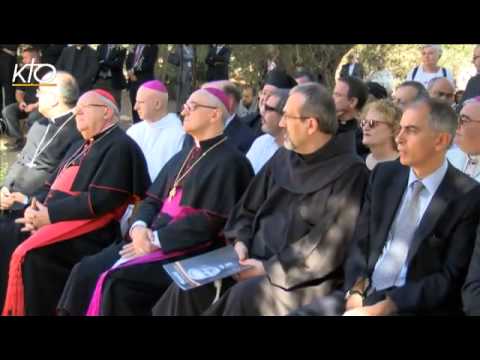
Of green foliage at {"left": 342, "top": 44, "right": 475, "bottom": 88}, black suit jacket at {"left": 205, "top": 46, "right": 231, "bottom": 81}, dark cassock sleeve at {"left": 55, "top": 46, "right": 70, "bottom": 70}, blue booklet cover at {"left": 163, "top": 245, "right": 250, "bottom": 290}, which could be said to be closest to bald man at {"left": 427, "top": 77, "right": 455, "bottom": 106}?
blue booklet cover at {"left": 163, "top": 245, "right": 250, "bottom": 290}

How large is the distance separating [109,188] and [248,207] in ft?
4.03

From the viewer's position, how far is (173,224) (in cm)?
470

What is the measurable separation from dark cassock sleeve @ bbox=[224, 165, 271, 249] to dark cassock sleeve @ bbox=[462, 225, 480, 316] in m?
1.44

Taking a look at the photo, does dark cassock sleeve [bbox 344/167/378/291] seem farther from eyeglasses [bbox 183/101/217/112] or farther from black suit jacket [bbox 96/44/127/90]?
black suit jacket [bbox 96/44/127/90]

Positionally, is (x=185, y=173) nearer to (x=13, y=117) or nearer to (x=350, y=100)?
(x=350, y=100)

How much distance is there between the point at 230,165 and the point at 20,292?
1.76 metres

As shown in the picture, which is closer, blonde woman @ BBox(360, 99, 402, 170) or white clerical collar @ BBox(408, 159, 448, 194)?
white clerical collar @ BBox(408, 159, 448, 194)

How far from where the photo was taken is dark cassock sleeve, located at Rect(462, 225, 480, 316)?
10.9 ft

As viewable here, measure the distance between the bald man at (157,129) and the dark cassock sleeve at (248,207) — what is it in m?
2.21

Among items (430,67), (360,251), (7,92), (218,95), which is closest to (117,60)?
(7,92)

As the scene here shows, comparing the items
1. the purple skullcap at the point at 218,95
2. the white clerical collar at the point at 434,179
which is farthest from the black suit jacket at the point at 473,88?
the white clerical collar at the point at 434,179

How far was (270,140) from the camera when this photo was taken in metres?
5.74

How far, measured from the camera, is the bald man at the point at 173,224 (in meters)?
4.60
